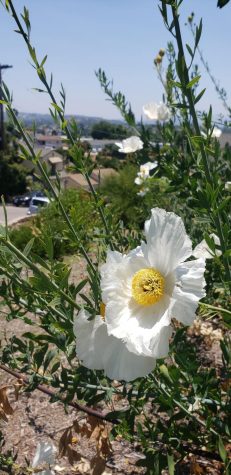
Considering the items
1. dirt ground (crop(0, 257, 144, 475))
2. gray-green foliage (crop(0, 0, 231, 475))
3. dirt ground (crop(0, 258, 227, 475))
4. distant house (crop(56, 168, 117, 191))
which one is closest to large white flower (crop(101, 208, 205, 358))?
gray-green foliage (crop(0, 0, 231, 475))

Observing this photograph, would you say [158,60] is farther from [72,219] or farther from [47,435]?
[47,435]

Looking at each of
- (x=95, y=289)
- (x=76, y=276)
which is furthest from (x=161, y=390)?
(x=76, y=276)

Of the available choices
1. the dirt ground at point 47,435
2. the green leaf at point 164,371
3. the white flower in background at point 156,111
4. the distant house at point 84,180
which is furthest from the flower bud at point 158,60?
the green leaf at point 164,371

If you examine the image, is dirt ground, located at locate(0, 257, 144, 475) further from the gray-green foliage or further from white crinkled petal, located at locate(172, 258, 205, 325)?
white crinkled petal, located at locate(172, 258, 205, 325)

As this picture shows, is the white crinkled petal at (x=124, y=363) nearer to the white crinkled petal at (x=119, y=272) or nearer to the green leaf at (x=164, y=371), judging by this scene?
the white crinkled petal at (x=119, y=272)

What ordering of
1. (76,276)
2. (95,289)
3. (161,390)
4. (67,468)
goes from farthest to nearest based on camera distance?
(76,276)
(67,468)
(161,390)
(95,289)

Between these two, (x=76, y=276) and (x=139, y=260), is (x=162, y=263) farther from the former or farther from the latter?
(x=76, y=276)
